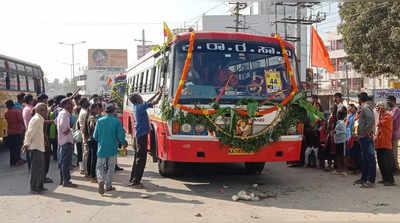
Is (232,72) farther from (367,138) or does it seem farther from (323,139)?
(323,139)

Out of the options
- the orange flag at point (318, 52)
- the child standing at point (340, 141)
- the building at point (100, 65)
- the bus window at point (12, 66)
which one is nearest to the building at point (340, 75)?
the orange flag at point (318, 52)

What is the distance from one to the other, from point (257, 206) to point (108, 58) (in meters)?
101

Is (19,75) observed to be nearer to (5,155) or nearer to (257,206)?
(5,155)

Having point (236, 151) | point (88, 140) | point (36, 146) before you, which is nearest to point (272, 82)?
point (236, 151)

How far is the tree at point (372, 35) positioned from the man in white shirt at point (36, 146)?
1588cm

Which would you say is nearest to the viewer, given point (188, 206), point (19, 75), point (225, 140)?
point (188, 206)

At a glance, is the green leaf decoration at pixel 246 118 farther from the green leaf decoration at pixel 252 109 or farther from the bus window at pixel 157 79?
the bus window at pixel 157 79

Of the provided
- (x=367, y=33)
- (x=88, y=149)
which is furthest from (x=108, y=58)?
(x=88, y=149)

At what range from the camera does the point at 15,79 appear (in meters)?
15.8

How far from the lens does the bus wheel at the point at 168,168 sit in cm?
924

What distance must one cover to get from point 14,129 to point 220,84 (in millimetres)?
6137

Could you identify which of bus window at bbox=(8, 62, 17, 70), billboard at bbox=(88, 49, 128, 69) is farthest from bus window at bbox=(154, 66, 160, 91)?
billboard at bbox=(88, 49, 128, 69)

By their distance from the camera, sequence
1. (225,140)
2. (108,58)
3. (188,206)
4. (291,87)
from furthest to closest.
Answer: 1. (108,58)
2. (291,87)
3. (225,140)
4. (188,206)

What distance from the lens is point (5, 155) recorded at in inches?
552
